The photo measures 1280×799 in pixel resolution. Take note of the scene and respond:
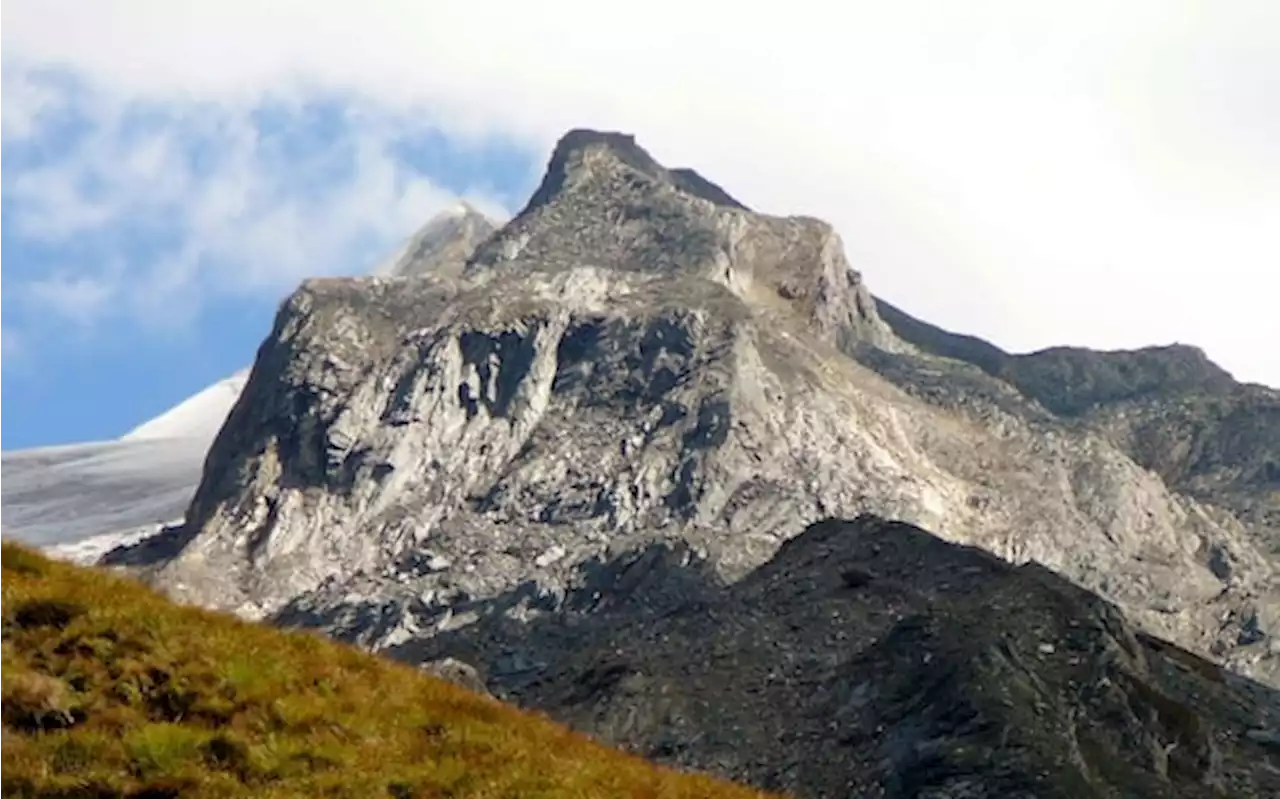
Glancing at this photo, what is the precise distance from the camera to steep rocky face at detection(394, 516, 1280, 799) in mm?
55812

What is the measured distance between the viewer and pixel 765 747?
59.0m

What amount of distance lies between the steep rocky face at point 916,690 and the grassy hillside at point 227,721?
111ft

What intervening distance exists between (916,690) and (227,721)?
42409 millimetres

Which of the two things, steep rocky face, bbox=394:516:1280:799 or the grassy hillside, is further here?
steep rocky face, bbox=394:516:1280:799

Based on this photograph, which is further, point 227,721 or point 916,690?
point 916,690

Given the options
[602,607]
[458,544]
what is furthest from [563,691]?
[458,544]

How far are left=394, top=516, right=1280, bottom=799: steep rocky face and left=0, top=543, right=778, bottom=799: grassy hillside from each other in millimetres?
33972

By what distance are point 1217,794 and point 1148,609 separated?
13875 centimetres

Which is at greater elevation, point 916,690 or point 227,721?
point 227,721

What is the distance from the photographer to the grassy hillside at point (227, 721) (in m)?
18.8

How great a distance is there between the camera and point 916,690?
2350 inches

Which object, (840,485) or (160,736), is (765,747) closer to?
(160,736)

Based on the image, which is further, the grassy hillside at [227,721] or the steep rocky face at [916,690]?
the steep rocky face at [916,690]

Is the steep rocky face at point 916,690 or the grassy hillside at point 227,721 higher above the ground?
the grassy hillside at point 227,721
